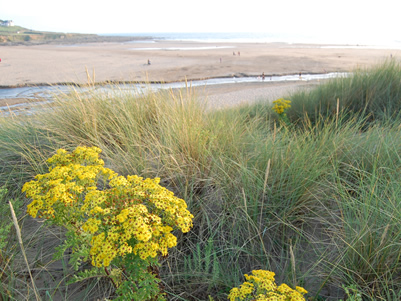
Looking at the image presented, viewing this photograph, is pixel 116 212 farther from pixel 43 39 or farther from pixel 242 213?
pixel 43 39

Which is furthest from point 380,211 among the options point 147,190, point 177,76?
point 177,76

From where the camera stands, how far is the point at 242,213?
2.28 meters

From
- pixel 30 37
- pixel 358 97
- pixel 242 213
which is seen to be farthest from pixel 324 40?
pixel 242 213

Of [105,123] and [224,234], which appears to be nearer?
[224,234]

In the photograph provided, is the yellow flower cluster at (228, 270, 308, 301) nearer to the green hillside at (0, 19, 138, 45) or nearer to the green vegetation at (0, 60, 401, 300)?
the green vegetation at (0, 60, 401, 300)

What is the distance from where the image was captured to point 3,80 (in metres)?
15.9

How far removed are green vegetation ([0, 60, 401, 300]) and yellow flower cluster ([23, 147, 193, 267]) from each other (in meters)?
0.35

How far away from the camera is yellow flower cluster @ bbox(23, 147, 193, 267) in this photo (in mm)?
1220

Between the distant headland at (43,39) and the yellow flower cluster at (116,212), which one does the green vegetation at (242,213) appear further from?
the distant headland at (43,39)

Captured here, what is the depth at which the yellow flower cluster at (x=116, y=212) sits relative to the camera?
1220mm

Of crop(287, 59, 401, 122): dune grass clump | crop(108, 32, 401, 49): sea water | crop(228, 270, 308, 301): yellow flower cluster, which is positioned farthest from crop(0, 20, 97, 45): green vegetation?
crop(228, 270, 308, 301): yellow flower cluster

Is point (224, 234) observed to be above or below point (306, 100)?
below

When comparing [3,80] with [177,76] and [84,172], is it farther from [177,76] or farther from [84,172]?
[84,172]

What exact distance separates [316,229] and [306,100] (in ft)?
13.8
